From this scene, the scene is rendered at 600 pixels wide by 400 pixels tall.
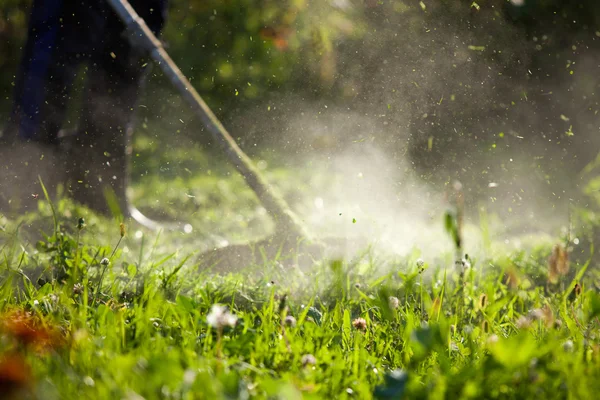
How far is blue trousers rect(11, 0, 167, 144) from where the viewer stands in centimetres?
310

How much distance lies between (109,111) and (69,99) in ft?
0.68

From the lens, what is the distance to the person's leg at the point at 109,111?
322cm

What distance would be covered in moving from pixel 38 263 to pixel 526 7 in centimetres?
376

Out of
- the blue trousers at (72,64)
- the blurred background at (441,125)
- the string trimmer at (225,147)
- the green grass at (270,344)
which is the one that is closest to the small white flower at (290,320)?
the green grass at (270,344)

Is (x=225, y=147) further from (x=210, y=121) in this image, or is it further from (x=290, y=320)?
(x=290, y=320)

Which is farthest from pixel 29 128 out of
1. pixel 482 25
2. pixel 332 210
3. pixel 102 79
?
pixel 482 25

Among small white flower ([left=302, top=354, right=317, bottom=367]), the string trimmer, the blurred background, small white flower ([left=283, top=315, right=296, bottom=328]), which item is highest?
the blurred background

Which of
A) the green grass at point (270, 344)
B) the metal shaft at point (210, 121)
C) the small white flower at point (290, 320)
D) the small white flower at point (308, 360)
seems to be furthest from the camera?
the metal shaft at point (210, 121)

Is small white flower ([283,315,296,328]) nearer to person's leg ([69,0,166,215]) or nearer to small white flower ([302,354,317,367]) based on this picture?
small white flower ([302,354,317,367])

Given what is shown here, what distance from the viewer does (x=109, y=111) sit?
332 cm

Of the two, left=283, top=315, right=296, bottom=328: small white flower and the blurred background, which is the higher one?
the blurred background

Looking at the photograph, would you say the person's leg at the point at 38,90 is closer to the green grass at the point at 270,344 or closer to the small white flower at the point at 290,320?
the green grass at the point at 270,344

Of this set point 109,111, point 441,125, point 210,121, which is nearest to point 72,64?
point 109,111

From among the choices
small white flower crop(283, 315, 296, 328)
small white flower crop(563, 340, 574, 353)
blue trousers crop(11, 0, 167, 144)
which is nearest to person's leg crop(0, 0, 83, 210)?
blue trousers crop(11, 0, 167, 144)
